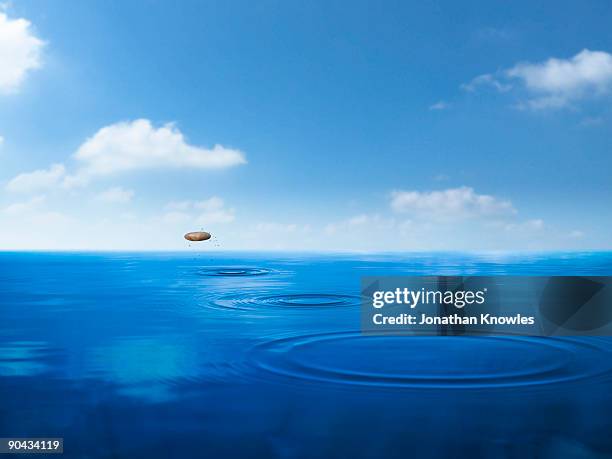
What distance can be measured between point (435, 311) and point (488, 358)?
1976 cm

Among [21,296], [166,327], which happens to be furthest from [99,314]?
[21,296]

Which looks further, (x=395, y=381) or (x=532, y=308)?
(x=532, y=308)

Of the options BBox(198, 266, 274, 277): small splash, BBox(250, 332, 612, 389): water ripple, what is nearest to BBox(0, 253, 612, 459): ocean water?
BBox(250, 332, 612, 389): water ripple

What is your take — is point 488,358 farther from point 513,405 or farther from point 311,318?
point 311,318

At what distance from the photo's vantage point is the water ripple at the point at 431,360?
20938 mm

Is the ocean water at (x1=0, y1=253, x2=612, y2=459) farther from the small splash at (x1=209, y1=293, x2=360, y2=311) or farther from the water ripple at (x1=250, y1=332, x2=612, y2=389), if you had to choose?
the small splash at (x1=209, y1=293, x2=360, y2=311)

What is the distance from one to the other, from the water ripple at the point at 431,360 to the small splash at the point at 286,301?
14.2 meters

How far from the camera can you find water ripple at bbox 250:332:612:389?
20938mm

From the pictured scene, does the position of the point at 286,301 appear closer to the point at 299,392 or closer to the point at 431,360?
the point at 431,360

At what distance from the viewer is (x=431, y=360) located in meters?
24.1

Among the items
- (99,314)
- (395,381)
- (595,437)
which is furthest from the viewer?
(99,314)

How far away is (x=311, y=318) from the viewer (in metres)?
37.1

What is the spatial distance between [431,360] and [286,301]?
24223 mm

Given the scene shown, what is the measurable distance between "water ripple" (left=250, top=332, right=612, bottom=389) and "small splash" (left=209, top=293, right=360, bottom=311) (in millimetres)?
14226
